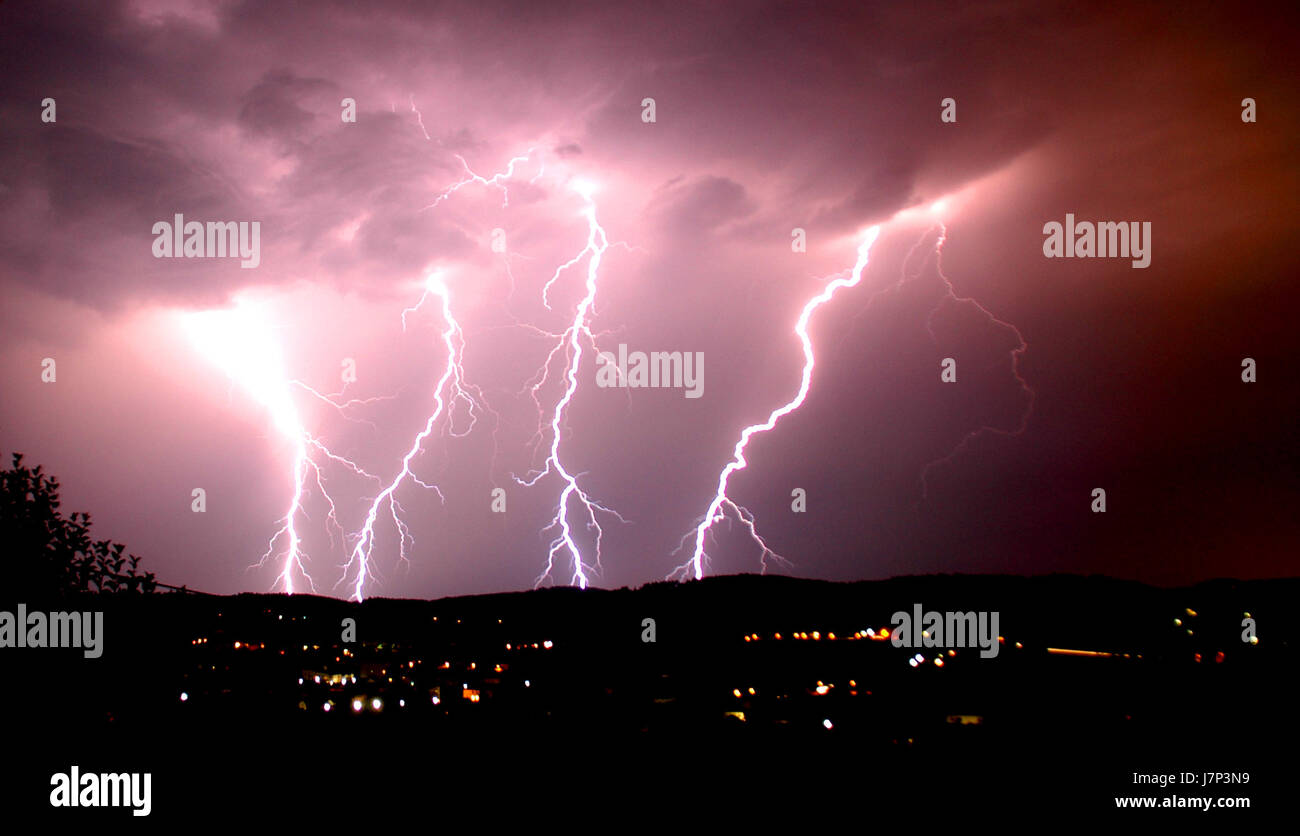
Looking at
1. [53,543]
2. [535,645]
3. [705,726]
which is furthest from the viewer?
[535,645]

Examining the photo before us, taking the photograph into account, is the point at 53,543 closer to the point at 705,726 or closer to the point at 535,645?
the point at 705,726

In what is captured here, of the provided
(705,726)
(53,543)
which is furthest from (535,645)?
(53,543)

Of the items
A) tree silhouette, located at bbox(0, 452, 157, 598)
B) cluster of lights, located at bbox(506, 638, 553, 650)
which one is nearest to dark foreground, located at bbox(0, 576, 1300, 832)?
tree silhouette, located at bbox(0, 452, 157, 598)

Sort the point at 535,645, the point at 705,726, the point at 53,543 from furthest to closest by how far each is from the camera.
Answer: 1. the point at 535,645
2. the point at 705,726
3. the point at 53,543

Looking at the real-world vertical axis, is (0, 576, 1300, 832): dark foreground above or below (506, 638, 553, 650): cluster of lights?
above

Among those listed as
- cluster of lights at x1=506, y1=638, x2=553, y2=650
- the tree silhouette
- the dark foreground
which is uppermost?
Result: the tree silhouette

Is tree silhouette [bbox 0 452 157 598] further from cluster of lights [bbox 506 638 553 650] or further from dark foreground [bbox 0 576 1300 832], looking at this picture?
cluster of lights [bbox 506 638 553 650]

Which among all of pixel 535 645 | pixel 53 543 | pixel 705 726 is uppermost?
pixel 53 543

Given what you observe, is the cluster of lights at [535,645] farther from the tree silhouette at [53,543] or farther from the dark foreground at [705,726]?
the tree silhouette at [53,543]

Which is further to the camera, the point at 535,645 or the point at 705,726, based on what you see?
the point at 535,645

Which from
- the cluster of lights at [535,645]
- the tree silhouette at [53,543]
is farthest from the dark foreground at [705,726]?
the cluster of lights at [535,645]
